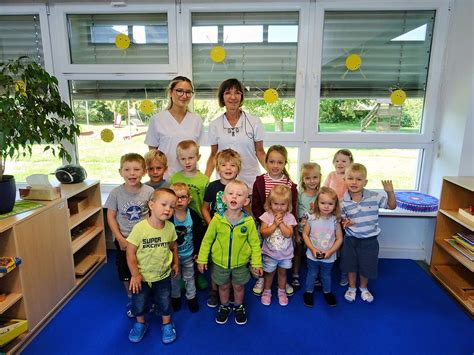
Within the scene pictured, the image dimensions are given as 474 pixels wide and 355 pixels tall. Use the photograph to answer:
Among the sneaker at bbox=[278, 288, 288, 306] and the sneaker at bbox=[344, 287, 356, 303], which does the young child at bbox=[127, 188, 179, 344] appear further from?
the sneaker at bbox=[344, 287, 356, 303]

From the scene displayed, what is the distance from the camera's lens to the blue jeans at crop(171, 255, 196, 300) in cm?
202

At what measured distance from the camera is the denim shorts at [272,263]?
2068 millimetres

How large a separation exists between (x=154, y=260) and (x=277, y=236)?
2.57ft

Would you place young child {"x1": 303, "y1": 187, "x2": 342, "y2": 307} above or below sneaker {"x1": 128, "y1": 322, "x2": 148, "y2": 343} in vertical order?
above

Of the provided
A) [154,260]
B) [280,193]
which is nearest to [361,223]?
[280,193]

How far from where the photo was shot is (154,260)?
1698 mm

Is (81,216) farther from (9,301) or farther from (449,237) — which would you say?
(449,237)

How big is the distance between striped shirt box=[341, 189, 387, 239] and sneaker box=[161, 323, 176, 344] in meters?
1.29

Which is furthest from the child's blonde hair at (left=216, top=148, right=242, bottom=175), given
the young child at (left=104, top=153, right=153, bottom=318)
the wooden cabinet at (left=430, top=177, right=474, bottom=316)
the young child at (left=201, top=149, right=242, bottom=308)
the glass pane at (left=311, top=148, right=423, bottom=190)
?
the wooden cabinet at (left=430, top=177, right=474, bottom=316)

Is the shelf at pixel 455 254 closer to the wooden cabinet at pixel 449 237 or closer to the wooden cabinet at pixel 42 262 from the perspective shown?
the wooden cabinet at pixel 449 237

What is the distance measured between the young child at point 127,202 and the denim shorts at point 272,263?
0.82 meters

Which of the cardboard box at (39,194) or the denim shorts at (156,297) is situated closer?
the denim shorts at (156,297)

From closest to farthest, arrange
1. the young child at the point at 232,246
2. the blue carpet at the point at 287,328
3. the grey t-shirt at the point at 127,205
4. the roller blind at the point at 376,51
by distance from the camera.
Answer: the blue carpet at the point at 287,328, the young child at the point at 232,246, the grey t-shirt at the point at 127,205, the roller blind at the point at 376,51

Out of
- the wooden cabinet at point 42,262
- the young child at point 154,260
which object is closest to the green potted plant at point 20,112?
the wooden cabinet at point 42,262
